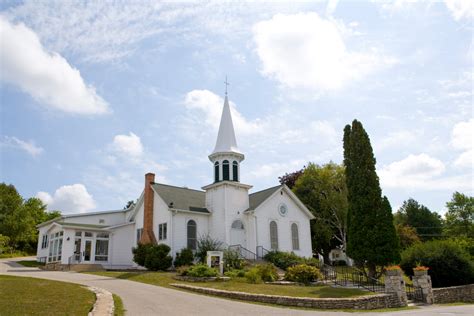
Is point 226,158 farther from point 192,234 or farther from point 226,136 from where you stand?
point 192,234

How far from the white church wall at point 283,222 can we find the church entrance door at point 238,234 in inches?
50.0

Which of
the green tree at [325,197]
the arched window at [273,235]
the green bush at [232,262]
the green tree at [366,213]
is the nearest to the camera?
the green tree at [366,213]

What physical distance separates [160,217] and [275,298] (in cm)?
1678

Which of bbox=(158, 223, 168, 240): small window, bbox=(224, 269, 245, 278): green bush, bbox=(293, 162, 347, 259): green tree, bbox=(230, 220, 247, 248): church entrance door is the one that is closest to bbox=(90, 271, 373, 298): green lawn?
bbox=(224, 269, 245, 278): green bush

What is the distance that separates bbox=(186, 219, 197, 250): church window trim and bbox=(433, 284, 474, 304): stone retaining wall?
1687cm

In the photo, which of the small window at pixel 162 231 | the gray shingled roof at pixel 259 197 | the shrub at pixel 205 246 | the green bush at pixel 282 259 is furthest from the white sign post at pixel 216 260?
the gray shingled roof at pixel 259 197

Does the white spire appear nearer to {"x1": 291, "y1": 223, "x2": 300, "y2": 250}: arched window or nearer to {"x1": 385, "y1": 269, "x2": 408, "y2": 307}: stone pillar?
{"x1": 291, "y1": 223, "x2": 300, "y2": 250}: arched window

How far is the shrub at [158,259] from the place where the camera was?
88.4 ft

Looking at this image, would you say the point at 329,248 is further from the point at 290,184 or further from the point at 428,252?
the point at 428,252

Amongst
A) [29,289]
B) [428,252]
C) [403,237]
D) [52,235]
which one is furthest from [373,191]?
[52,235]

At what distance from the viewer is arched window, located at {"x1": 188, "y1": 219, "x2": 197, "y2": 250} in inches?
1219

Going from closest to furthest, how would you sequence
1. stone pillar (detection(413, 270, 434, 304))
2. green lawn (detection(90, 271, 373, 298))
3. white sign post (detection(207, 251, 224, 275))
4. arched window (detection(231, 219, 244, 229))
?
green lawn (detection(90, 271, 373, 298)) < stone pillar (detection(413, 270, 434, 304)) < white sign post (detection(207, 251, 224, 275)) < arched window (detection(231, 219, 244, 229))

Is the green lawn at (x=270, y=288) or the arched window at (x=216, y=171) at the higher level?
the arched window at (x=216, y=171)

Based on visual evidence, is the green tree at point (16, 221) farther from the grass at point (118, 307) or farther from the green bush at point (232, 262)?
the grass at point (118, 307)
